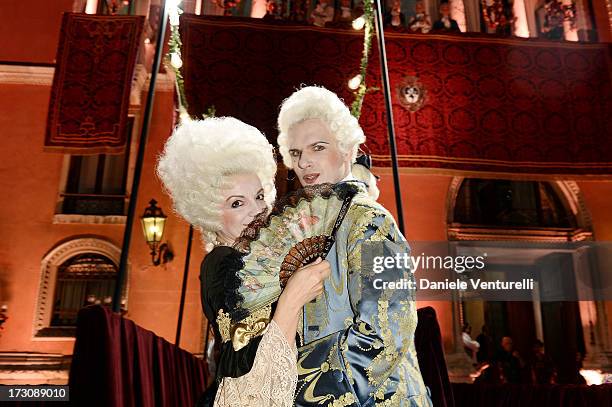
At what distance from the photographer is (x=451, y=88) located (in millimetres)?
4277

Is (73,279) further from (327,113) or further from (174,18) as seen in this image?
(327,113)

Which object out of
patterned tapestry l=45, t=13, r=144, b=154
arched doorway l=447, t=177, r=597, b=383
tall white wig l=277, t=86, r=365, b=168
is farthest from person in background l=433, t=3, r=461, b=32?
tall white wig l=277, t=86, r=365, b=168

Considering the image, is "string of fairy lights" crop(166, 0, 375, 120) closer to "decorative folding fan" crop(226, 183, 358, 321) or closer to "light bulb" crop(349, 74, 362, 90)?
"light bulb" crop(349, 74, 362, 90)

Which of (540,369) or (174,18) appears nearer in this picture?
(174,18)

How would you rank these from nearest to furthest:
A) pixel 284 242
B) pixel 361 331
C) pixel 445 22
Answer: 1. pixel 361 331
2. pixel 284 242
3. pixel 445 22

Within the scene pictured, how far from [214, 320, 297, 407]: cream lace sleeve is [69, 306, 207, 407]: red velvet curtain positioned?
21.6 inches

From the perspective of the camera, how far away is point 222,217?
189cm

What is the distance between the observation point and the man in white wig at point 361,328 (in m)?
1.25

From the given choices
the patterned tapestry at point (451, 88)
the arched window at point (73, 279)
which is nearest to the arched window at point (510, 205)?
the patterned tapestry at point (451, 88)

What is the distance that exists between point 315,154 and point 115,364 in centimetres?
98

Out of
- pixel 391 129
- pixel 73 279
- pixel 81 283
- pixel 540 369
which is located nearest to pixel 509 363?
pixel 540 369

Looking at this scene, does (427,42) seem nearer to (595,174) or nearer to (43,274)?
(595,174)

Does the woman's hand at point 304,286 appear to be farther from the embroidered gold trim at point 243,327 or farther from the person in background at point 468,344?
the person in background at point 468,344

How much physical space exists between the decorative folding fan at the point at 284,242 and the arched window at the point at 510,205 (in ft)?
30.8
